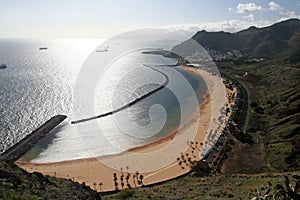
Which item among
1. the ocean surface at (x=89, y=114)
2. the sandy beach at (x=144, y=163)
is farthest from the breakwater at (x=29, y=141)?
the sandy beach at (x=144, y=163)

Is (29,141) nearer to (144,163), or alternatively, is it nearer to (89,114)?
(89,114)

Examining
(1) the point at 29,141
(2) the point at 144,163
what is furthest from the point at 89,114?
(2) the point at 144,163

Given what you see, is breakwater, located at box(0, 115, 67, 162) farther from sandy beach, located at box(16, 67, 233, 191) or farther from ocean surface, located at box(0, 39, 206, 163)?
sandy beach, located at box(16, 67, 233, 191)

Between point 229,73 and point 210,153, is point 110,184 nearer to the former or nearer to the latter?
point 210,153

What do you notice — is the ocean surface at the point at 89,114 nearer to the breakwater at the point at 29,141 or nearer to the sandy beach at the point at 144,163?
the breakwater at the point at 29,141

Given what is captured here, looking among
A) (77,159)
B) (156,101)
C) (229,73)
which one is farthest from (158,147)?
(229,73)

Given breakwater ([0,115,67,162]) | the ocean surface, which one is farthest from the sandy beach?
the ocean surface

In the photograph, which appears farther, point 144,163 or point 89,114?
point 89,114
